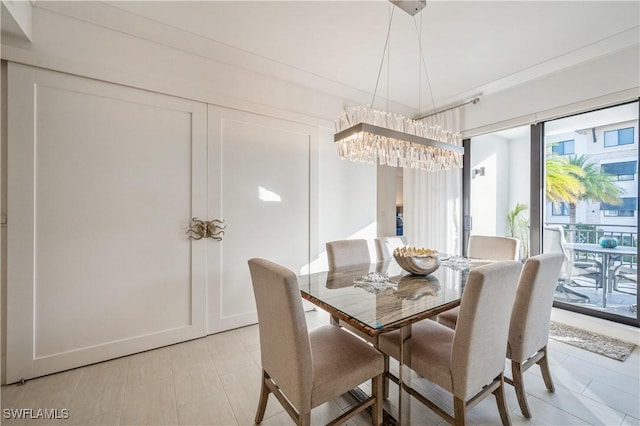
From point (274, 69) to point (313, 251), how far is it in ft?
6.87

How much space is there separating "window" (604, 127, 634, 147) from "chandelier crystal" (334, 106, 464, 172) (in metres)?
1.78

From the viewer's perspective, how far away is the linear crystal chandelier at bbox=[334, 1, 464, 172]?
186 centimetres

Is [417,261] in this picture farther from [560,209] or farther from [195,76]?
[195,76]

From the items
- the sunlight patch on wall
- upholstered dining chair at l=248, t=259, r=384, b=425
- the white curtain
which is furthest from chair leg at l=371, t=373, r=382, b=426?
the white curtain

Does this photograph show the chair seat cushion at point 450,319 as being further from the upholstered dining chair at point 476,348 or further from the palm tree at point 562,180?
the palm tree at point 562,180

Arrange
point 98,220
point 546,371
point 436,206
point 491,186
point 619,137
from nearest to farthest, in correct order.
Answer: point 546,371, point 98,220, point 619,137, point 436,206, point 491,186

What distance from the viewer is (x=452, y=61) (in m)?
2.70

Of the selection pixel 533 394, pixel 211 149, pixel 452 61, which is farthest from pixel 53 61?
pixel 533 394

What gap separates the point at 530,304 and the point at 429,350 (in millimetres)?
655

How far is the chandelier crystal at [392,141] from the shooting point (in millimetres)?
1854

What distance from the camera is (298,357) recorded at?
1154mm

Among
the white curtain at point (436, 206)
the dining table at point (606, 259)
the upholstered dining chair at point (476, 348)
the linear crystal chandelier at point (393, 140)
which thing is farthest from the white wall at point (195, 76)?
the dining table at point (606, 259)

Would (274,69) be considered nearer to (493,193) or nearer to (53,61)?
(53,61)

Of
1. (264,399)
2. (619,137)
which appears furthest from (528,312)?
(619,137)
